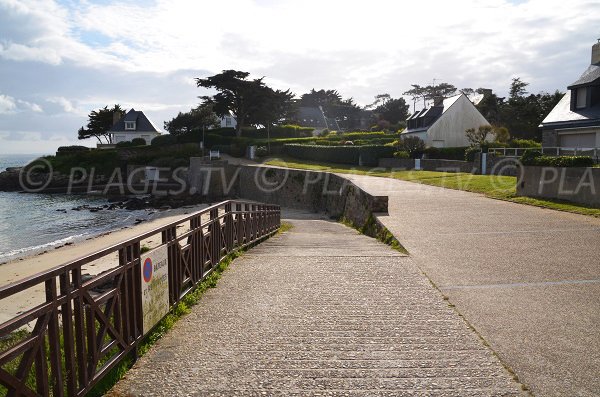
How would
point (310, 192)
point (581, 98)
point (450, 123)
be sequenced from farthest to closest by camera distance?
1. point (450, 123)
2. point (310, 192)
3. point (581, 98)

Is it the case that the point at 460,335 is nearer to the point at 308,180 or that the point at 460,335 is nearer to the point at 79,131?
the point at 308,180

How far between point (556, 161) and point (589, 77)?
13.8m

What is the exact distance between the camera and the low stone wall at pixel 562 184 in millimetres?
15278

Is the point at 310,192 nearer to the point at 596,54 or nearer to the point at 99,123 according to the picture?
the point at 596,54

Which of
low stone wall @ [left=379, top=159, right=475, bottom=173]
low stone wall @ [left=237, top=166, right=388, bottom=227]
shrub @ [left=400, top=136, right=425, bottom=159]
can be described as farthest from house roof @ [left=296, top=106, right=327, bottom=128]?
shrub @ [left=400, top=136, right=425, bottom=159]

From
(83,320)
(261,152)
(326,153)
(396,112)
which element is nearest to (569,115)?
(326,153)

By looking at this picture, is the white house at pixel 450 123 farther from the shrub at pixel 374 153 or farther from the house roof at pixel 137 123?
the house roof at pixel 137 123

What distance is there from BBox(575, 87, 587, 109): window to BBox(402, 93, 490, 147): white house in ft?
59.4

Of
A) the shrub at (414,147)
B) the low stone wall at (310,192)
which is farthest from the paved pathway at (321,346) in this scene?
the shrub at (414,147)

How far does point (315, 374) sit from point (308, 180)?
29.7 m

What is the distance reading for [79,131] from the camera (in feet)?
257

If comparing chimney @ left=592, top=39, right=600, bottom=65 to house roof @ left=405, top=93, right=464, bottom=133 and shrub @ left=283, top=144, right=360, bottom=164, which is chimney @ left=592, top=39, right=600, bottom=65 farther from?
shrub @ left=283, top=144, right=360, bottom=164

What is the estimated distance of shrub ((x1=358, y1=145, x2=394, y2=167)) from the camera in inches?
1657

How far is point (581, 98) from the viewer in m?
27.8
